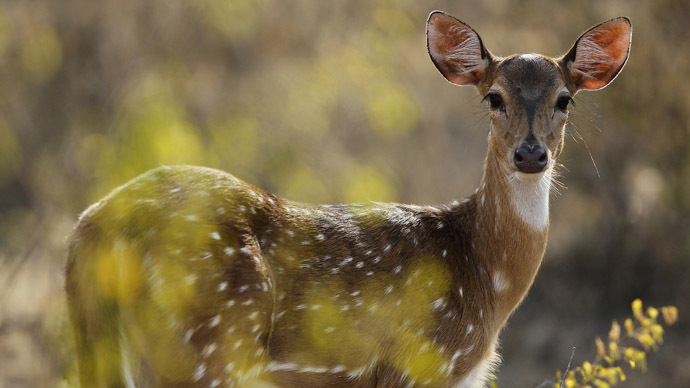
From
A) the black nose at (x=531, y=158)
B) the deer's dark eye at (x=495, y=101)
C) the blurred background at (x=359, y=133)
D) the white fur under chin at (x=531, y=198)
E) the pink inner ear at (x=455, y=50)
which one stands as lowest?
the blurred background at (x=359, y=133)

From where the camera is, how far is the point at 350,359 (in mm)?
5262

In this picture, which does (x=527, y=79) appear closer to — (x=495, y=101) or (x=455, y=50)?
(x=495, y=101)

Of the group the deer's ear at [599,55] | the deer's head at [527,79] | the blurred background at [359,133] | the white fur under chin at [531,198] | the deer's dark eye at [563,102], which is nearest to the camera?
the deer's head at [527,79]

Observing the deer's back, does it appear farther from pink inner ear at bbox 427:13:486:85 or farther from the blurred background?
the blurred background

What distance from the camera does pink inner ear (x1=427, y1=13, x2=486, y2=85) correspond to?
6.27 m

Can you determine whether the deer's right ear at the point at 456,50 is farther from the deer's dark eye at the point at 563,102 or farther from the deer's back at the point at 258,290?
the deer's back at the point at 258,290

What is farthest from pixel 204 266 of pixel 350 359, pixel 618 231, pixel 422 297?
pixel 618 231

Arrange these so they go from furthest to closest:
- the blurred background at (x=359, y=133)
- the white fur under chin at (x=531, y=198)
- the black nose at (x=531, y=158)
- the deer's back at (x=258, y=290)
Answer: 1. the blurred background at (x=359, y=133)
2. the white fur under chin at (x=531, y=198)
3. the black nose at (x=531, y=158)
4. the deer's back at (x=258, y=290)

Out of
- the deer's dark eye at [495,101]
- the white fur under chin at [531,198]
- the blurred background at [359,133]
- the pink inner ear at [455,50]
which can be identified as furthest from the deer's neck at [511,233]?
the blurred background at [359,133]

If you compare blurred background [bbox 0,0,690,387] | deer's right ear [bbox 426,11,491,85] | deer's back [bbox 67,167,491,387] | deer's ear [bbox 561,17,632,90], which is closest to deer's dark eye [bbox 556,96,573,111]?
deer's ear [bbox 561,17,632,90]

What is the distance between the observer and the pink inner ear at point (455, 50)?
6.27 m

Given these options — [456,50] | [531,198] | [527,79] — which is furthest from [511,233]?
[456,50]

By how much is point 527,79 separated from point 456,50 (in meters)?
0.66

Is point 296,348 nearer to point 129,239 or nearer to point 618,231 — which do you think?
point 129,239
